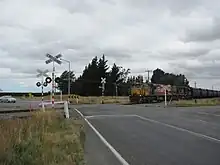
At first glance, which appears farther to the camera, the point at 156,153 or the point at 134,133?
the point at 134,133

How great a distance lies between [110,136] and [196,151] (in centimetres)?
512

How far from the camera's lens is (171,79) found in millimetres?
171875

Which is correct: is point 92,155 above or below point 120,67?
below

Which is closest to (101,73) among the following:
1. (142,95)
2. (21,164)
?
(142,95)

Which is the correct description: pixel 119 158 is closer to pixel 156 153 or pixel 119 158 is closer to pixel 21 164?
pixel 156 153

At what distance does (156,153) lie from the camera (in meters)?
11.7

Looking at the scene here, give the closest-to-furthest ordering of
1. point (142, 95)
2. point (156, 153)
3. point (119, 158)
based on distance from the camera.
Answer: point (119, 158) → point (156, 153) → point (142, 95)

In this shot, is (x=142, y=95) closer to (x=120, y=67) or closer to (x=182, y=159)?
(x=182, y=159)

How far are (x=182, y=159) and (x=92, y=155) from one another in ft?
8.29

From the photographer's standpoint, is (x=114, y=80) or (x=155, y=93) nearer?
(x=155, y=93)

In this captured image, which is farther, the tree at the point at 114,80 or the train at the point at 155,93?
the tree at the point at 114,80

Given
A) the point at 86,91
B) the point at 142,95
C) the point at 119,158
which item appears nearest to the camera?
the point at 119,158

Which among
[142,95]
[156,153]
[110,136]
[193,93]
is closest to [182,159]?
[156,153]

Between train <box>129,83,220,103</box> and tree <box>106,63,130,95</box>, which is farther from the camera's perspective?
tree <box>106,63,130,95</box>
